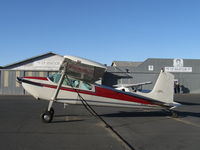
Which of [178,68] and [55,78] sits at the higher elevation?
[178,68]

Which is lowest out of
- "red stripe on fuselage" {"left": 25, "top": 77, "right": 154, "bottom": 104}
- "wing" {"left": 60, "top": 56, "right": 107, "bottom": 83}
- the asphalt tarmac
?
the asphalt tarmac

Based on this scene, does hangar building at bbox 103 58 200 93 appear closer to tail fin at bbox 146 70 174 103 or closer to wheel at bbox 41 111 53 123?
tail fin at bbox 146 70 174 103

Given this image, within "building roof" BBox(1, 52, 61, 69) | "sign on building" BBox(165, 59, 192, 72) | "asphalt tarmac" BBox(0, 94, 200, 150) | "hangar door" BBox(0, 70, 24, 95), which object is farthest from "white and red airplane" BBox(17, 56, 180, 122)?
"sign on building" BBox(165, 59, 192, 72)

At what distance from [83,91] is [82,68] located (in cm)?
153

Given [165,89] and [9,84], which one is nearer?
[165,89]

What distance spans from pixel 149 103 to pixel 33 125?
544 centimetres

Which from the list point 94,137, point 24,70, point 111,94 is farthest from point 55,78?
point 24,70

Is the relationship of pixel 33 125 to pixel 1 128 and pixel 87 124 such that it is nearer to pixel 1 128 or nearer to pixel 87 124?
pixel 1 128

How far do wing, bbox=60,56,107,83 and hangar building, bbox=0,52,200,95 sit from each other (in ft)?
86.0

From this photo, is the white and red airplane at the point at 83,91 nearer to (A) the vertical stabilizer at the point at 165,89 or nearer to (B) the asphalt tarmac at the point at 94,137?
(A) the vertical stabilizer at the point at 165,89

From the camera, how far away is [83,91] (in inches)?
404

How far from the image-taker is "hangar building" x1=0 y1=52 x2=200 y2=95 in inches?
1368

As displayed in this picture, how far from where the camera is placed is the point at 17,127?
26.9 feet

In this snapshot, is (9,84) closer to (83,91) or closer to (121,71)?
(121,71)
